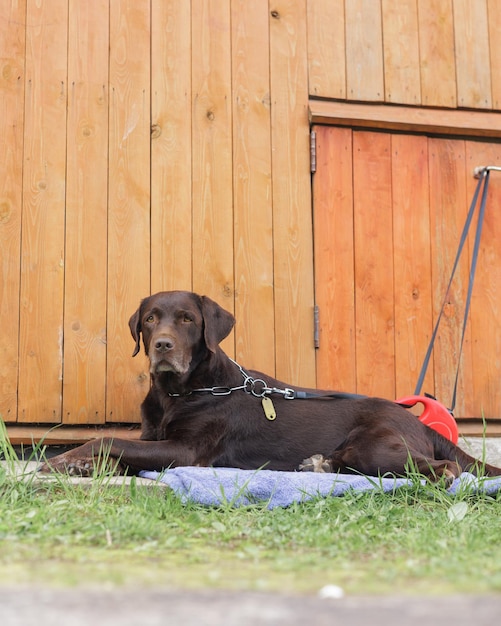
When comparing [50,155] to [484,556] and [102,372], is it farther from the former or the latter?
[484,556]

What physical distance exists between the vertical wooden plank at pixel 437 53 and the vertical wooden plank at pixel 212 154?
52.8 inches

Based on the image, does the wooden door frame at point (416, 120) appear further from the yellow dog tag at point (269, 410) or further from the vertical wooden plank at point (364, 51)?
the yellow dog tag at point (269, 410)

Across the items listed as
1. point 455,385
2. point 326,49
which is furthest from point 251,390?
point 326,49

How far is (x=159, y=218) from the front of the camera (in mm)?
5098

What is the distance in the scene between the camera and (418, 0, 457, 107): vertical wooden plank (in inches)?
218

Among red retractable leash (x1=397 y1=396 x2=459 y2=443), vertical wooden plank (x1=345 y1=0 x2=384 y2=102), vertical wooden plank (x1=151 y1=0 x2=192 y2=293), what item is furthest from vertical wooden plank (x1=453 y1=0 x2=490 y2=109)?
red retractable leash (x1=397 y1=396 x2=459 y2=443)

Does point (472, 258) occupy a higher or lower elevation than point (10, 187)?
lower

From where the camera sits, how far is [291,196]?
5.30 metres

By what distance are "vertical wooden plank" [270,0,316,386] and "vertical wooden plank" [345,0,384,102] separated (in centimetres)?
31

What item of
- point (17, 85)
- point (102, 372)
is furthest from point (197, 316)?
point (17, 85)

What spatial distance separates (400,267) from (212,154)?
1433mm

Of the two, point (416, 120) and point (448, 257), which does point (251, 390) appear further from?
point (416, 120)

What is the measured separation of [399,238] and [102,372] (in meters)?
2.12

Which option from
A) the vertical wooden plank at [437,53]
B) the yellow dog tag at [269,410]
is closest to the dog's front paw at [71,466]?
the yellow dog tag at [269,410]
